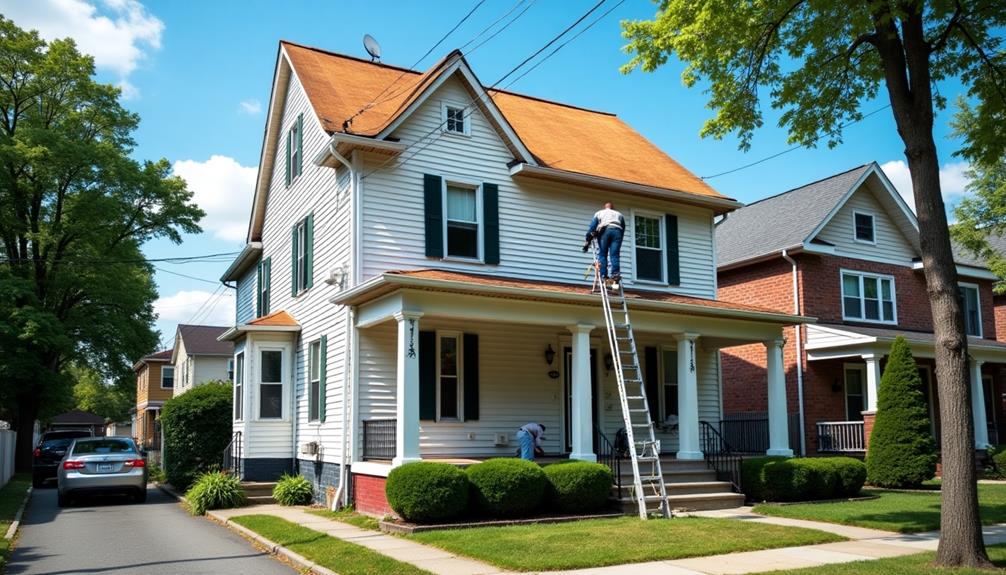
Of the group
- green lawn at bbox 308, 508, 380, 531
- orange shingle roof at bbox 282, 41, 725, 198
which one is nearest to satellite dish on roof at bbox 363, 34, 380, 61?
orange shingle roof at bbox 282, 41, 725, 198

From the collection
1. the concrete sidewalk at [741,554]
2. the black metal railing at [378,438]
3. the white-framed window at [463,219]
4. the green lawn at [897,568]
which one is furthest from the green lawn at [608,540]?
the white-framed window at [463,219]

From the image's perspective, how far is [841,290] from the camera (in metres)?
24.6

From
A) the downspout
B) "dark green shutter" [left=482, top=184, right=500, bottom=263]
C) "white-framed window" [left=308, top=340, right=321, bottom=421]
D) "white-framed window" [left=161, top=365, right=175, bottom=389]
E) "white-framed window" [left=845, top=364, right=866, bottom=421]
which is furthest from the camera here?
"white-framed window" [left=161, top=365, right=175, bottom=389]

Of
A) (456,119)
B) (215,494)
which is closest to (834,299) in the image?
→ (456,119)

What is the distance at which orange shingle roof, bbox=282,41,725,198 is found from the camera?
1769 cm

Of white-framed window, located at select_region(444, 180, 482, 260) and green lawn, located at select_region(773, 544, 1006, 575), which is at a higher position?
white-framed window, located at select_region(444, 180, 482, 260)

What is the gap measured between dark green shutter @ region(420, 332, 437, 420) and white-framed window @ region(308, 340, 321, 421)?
2.77 m

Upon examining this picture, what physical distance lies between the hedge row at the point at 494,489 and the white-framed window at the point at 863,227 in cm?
1526

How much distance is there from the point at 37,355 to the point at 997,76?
3113 cm

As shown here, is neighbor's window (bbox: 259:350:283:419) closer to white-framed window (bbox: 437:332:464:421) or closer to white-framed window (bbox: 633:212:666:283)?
white-framed window (bbox: 437:332:464:421)

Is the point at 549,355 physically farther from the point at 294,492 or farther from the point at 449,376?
the point at 294,492

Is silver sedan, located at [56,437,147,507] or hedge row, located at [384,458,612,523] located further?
silver sedan, located at [56,437,147,507]

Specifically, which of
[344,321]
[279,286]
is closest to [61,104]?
[279,286]

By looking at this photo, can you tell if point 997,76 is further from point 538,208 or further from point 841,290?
point 841,290
